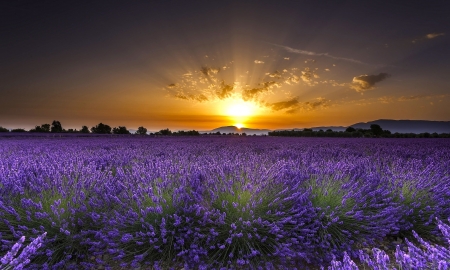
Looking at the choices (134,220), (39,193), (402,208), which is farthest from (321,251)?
(39,193)

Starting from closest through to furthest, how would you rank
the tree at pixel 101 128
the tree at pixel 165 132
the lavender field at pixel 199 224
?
the lavender field at pixel 199 224 < the tree at pixel 165 132 < the tree at pixel 101 128

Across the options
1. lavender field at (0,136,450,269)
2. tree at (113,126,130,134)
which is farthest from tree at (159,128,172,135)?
lavender field at (0,136,450,269)

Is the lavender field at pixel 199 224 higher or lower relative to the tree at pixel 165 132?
lower

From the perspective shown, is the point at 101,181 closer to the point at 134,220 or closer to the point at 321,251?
the point at 134,220

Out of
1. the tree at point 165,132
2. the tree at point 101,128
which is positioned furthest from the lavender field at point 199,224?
the tree at point 101,128

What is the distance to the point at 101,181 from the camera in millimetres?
3209

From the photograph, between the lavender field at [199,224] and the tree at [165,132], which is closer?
the lavender field at [199,224]

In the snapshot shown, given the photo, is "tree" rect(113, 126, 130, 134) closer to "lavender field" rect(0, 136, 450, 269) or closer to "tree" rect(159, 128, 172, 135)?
"tree" rect(159, 128, 172, 135)

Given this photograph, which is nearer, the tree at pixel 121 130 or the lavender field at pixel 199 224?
the lavender field at pixel 199 224

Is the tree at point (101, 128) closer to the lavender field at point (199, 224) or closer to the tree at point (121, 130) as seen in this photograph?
the tree at point (121, 130)

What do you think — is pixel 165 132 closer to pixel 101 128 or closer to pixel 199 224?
pixel 101 128

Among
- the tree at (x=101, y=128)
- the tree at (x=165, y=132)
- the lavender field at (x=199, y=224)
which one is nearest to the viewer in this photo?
the lavender field at (x=199, y=224)

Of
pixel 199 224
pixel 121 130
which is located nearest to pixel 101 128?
pixel 121 130

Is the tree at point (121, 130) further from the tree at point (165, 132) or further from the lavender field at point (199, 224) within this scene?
the lavender field at point (199, 224)
